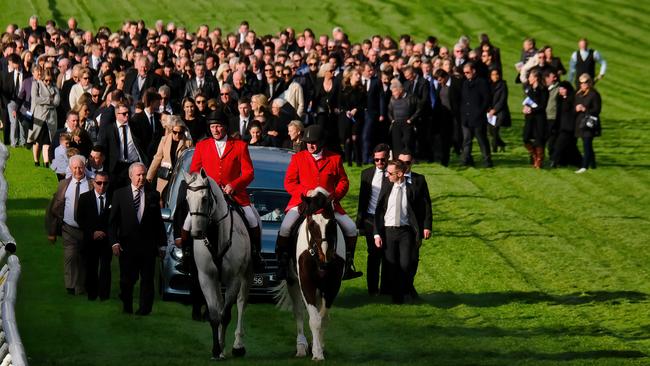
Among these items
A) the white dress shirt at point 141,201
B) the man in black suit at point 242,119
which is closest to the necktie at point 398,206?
the white dress shirt at point 141,201

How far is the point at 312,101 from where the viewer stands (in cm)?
3169

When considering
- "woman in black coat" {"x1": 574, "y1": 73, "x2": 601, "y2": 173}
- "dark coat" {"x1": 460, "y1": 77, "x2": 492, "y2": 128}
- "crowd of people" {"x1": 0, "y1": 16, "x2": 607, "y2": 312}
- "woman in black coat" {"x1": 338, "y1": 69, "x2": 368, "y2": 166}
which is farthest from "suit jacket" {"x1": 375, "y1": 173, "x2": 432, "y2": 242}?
"woman in black coat" {"x1": 574, "y1": 73, "x2": 601, "y2": 173}

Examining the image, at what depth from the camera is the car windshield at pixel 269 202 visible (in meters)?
21.0

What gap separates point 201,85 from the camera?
1206 inches

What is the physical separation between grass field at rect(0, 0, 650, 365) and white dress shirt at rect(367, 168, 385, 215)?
128 centimetres

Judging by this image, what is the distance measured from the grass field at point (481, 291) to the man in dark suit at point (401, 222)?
0.45 meters

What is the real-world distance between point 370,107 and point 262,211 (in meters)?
10.6

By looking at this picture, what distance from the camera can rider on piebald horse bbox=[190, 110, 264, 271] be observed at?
57.5ft

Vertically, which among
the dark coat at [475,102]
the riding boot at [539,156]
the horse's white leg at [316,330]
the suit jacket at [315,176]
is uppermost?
the dark coat at [475,102]

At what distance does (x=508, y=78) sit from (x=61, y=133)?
26689 mm

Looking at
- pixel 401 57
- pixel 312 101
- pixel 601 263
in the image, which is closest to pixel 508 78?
pixel 401 57

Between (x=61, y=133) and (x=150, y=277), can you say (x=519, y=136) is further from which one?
(x=150, y=277)

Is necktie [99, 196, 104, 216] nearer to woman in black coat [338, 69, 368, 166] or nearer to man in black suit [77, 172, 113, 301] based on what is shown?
man in black suit [77, 172, 113, 301]

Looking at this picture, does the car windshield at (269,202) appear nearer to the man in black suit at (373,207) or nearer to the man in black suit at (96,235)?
the man in black suit at (373,207)
